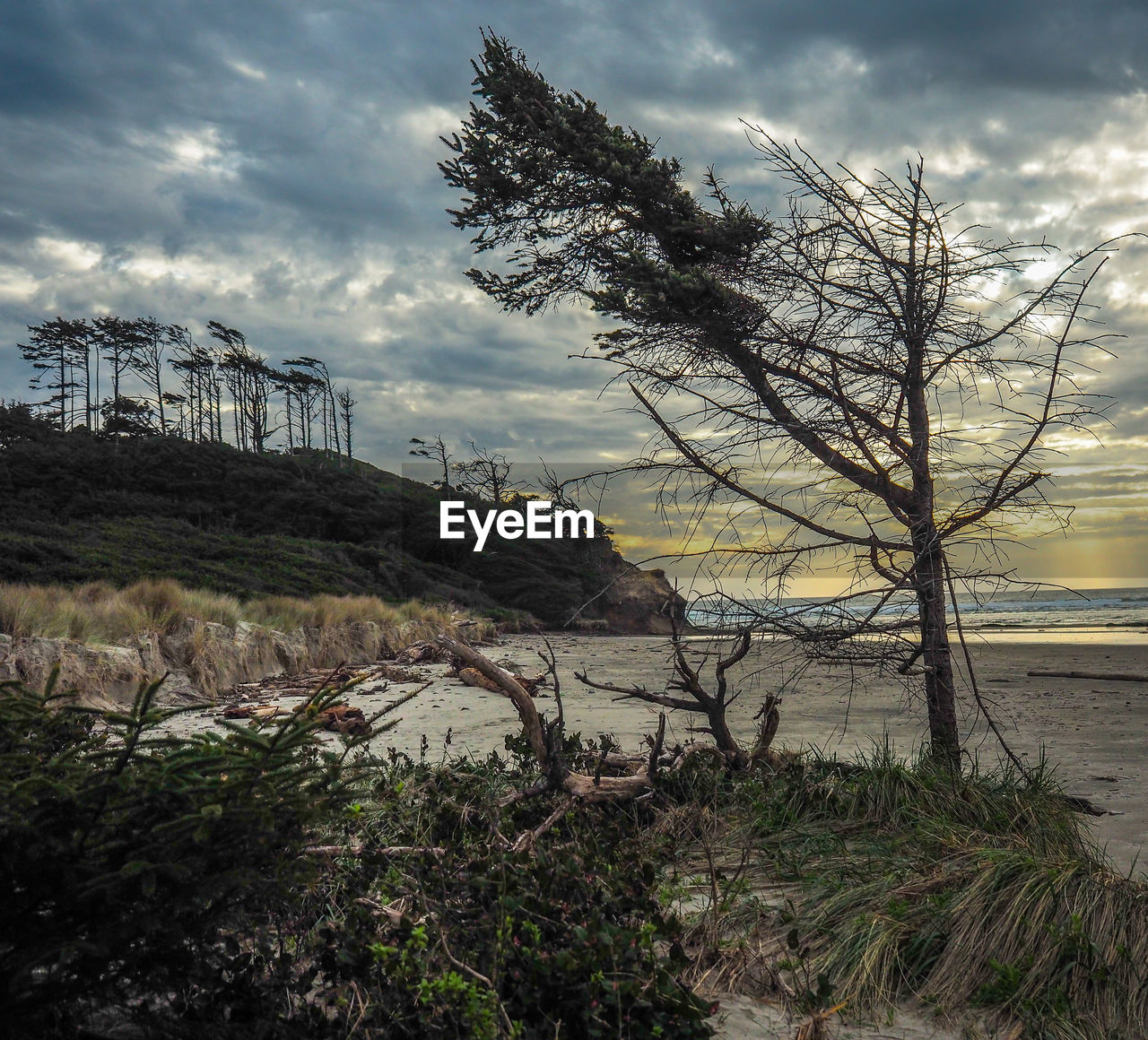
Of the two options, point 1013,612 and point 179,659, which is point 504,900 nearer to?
point 179,659

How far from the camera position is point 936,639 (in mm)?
4797

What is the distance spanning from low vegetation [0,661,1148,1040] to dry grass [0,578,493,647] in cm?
632

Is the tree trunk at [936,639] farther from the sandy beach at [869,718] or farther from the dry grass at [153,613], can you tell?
the dry grass at [153,613]

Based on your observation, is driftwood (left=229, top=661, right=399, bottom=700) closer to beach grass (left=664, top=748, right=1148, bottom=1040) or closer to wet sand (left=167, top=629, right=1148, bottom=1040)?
wet sand (left=167, top=629, right=1148, bottom=1040)

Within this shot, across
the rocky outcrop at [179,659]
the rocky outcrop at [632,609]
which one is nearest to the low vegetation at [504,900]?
the rocky outcrop at [179,659]

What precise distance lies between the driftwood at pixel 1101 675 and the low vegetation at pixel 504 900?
10.4 m

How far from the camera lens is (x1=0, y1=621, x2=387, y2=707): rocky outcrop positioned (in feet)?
25.4

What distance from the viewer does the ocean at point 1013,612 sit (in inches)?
189

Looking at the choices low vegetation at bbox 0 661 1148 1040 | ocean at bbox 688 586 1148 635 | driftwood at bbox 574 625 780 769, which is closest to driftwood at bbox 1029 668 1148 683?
ocean at bbox 688 586 1148 635

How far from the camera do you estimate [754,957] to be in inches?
114

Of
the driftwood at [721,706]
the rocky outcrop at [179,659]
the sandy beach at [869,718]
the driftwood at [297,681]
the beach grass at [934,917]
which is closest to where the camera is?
the beach grass at [934,917]

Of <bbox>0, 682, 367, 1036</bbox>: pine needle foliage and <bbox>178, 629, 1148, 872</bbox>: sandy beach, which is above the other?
<bbox>0, 682, 367, 1036</bbox>: pine needle foliage

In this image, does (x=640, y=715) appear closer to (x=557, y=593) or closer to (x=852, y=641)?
(x=852, y=641)

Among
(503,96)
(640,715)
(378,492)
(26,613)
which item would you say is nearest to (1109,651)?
(640,715)
